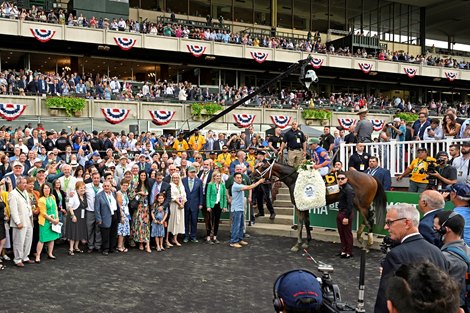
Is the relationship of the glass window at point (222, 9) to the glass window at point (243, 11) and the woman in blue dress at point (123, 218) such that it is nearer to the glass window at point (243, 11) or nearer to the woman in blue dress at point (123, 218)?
the glass window at point (243, 11)

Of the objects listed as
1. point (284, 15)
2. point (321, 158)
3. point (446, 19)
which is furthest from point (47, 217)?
point (446, 19)

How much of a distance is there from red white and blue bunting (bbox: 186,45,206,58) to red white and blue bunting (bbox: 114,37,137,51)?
13.8ft

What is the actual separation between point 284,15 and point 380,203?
42.4m

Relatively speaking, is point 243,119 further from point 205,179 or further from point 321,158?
point 321,158

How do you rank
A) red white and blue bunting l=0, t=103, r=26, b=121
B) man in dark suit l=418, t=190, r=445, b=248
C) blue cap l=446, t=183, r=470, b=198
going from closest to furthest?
1. man in dark suit l=418, t=190, r=445, b=248
2. blue cap l=446, t=183, r=470, b=198
3. red white and blue bunting l=0, t=103, r=26, b=121

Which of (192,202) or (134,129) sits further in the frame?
(134,129)

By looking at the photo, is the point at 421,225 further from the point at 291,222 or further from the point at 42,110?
the point at 42,110

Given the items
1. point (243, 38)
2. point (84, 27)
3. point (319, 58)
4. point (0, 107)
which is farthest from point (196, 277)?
point (319, 58)

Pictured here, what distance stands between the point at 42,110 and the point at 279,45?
68.1ft

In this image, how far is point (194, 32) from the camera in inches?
1446

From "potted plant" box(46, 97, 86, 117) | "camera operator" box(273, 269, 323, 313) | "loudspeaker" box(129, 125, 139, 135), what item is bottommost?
"camera operator" box(273, 269, 323, 313)

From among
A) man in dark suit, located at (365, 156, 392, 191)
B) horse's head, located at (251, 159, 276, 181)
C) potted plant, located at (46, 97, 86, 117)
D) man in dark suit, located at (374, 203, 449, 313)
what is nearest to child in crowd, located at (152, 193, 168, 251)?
horse's head, located at (251, 159, 276, 181)

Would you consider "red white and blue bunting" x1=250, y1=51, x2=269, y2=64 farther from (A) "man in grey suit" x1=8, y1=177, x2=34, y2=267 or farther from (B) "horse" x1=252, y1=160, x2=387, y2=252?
(A) "man in grey suit" x1=8, y1=177, x2=34, y2=267

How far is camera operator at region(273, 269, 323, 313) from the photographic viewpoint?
2.06 metres
